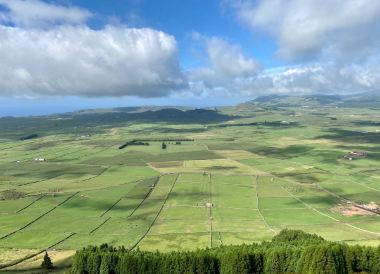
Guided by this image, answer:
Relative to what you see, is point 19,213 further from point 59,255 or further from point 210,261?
→ point 210,261

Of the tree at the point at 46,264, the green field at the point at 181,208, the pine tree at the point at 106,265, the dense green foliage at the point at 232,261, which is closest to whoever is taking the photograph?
the dense green foliage at the point at 232,261

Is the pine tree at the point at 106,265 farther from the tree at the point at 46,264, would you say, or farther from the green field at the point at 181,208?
the green field at the point at 181,208

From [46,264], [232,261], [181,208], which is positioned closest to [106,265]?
[46,264]

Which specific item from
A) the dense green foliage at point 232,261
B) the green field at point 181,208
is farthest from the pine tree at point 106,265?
the green field at point 181,208

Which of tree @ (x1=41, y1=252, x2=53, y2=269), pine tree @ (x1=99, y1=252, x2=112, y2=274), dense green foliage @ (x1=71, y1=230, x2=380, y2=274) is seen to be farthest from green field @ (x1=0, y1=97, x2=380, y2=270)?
dense green foliage @ (x1=71, y1=230, x2=380, y2=274)

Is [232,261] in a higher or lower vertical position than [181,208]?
higher

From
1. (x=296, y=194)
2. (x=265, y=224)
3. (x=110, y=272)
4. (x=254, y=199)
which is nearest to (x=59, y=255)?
(x=110, y=272)

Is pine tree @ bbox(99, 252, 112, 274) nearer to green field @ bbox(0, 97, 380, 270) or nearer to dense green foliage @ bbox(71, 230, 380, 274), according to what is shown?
dense green foliage @ bbox(71, 230, 380, 274)

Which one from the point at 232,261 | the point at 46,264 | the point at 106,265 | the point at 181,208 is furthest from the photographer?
the point at 181,208

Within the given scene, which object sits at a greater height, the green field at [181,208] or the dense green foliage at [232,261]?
the dense green foliage at [232,261]

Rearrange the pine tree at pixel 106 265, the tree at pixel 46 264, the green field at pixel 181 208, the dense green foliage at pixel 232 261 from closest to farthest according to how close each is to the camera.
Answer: the dense green foliage at pixel 232 261
the pine tree at pixel 106 265
the tree at pixel 46 264
the green field at pixel 181 208

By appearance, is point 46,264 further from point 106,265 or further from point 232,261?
point 232,261
